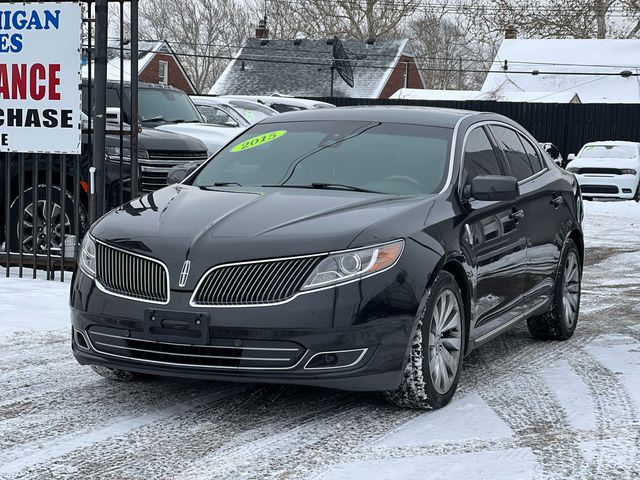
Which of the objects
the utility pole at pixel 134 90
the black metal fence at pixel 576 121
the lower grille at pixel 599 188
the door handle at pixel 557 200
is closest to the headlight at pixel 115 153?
the utility pole at pixel 134 90

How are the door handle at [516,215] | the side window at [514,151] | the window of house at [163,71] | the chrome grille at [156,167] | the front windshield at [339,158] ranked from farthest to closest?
the window of house at [163,71]
the chrome grille at [156,167]
the side window at [514,151]
the door handle at [516,215]
the front windshield at [339,158]

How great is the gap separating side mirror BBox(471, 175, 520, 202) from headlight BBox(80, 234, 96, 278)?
2053 mm

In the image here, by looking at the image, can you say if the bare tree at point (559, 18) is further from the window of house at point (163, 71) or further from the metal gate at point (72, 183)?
the metal gate at point (72, 183)

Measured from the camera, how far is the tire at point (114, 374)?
6035 millimetres

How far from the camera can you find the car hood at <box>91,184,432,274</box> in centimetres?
518

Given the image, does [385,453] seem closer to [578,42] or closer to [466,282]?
[466,282]

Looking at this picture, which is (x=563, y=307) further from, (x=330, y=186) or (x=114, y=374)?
(x=114, y=374)

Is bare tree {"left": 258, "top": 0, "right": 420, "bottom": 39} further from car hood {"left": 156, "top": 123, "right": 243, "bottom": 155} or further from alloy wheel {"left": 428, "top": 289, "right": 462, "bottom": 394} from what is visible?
alloy wheel {"left": 428, "top": 289, "right": 462, "bottom": 394}

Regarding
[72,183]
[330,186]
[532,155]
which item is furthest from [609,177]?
[330,186]

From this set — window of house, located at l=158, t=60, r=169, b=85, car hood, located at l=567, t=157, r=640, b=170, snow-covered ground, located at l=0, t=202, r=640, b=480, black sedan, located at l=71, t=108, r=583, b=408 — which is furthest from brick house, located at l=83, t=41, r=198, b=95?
snow-covered ground, located at l=0, t=202, r=640, b=480

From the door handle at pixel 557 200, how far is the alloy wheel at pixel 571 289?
41cm

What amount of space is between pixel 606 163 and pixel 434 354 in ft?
67.4

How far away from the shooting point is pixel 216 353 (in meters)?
5.14

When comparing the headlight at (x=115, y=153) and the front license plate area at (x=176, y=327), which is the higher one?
the front license plate area at (x=176, y=327)
